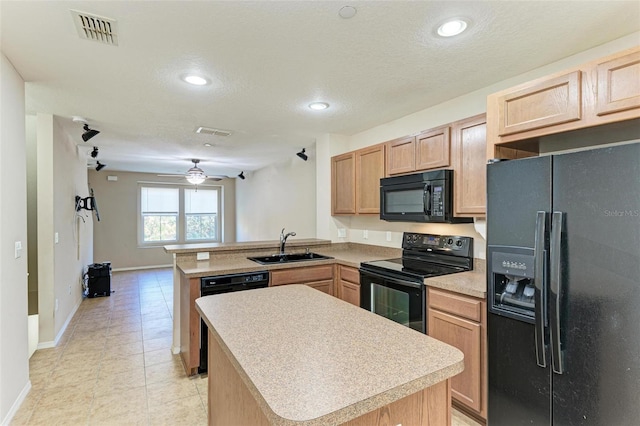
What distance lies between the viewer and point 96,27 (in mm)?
1809

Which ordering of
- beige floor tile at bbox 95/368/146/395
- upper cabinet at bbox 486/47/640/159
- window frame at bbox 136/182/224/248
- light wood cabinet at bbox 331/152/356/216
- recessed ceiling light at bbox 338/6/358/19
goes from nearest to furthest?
upper cabinet at bbox 486/47/640/159, recessed ceiling light at bbox 338/6/358/19, beige floor tile at bbox 95/368/146/395, light wood cabinet at bbox 331/152/356/216, window frame at bbox 136/182/224/248

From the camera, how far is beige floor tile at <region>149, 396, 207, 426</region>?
219 cm

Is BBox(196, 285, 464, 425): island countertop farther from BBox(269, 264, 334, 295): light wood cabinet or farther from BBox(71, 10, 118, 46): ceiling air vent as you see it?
BBox(71, 10, 118, 46): ceiling air vent

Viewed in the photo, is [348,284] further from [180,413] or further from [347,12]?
[347,12]

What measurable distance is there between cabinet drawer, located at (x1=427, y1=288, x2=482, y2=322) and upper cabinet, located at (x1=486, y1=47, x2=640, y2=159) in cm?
98

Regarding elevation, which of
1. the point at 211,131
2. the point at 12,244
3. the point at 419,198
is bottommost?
the point at 12,244

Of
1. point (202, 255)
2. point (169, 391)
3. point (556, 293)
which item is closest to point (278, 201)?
point (202, 255)

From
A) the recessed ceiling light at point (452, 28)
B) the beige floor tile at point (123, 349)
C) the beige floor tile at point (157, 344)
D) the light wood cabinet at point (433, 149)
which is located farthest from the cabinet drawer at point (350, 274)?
the beige floor tile at point (123, 349)

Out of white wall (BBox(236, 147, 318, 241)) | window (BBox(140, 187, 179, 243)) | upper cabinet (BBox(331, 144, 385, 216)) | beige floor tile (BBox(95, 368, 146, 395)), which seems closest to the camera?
beige floor tile (BBox(95, 368, 146, 395))

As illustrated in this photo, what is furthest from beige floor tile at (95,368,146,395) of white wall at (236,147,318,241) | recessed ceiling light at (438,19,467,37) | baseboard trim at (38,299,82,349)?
recessed ceiling light at (438,19,467,37)

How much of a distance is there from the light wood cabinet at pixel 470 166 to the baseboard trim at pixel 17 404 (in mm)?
3563

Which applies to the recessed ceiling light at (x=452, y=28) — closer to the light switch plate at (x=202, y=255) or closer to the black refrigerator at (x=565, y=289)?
the black refrigerator at (x=565, y=289)

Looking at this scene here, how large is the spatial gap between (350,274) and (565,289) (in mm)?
1998

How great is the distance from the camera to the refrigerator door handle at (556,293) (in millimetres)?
1535
